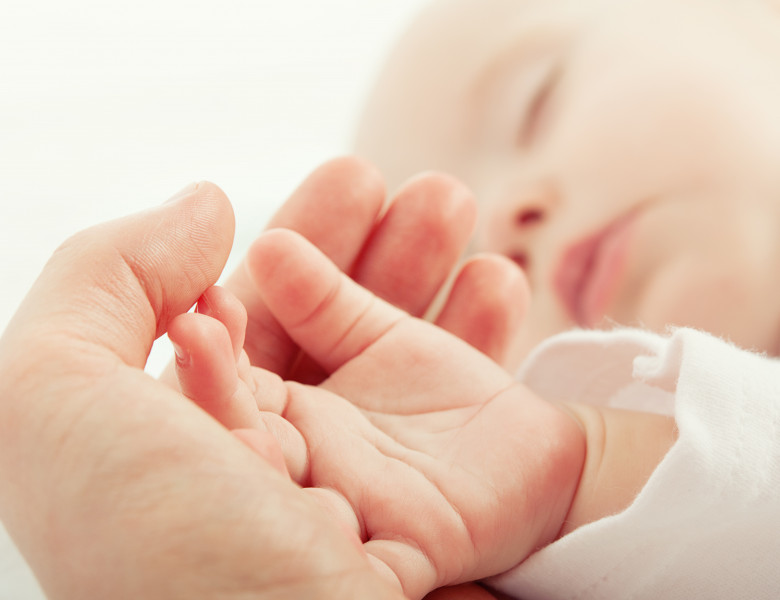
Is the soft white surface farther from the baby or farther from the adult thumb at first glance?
the adult thumb

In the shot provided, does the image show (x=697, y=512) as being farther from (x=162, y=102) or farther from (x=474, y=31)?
(x=162, y=102)

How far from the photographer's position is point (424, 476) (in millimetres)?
543

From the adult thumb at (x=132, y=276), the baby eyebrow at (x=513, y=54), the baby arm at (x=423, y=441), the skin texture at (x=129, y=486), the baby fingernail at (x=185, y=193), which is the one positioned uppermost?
the baby eyebrow at (x=513, y=54)

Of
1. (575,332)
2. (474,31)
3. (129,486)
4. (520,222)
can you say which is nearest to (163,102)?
(474,31)

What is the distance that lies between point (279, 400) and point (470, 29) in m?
0.60

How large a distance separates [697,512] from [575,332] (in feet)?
0.76

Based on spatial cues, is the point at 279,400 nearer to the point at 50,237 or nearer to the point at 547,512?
the point at 547,512

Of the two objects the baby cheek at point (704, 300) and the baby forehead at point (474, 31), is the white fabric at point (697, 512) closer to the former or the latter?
the baby cheek at point (704, 300)

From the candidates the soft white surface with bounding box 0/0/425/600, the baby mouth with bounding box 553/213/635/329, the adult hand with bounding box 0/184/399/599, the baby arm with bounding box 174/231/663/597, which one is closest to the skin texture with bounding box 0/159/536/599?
the adult hand with bounding box 0/184/399/599

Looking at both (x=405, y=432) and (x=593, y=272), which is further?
(x=593, y=272)

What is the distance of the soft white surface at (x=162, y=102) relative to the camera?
3.37 feet

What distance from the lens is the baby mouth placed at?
2.88 feet

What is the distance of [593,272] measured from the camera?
0.90 m

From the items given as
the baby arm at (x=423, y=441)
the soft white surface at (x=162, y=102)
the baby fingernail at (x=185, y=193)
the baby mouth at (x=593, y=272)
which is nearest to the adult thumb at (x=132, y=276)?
the baby fingernail at (x=185, y=193)
